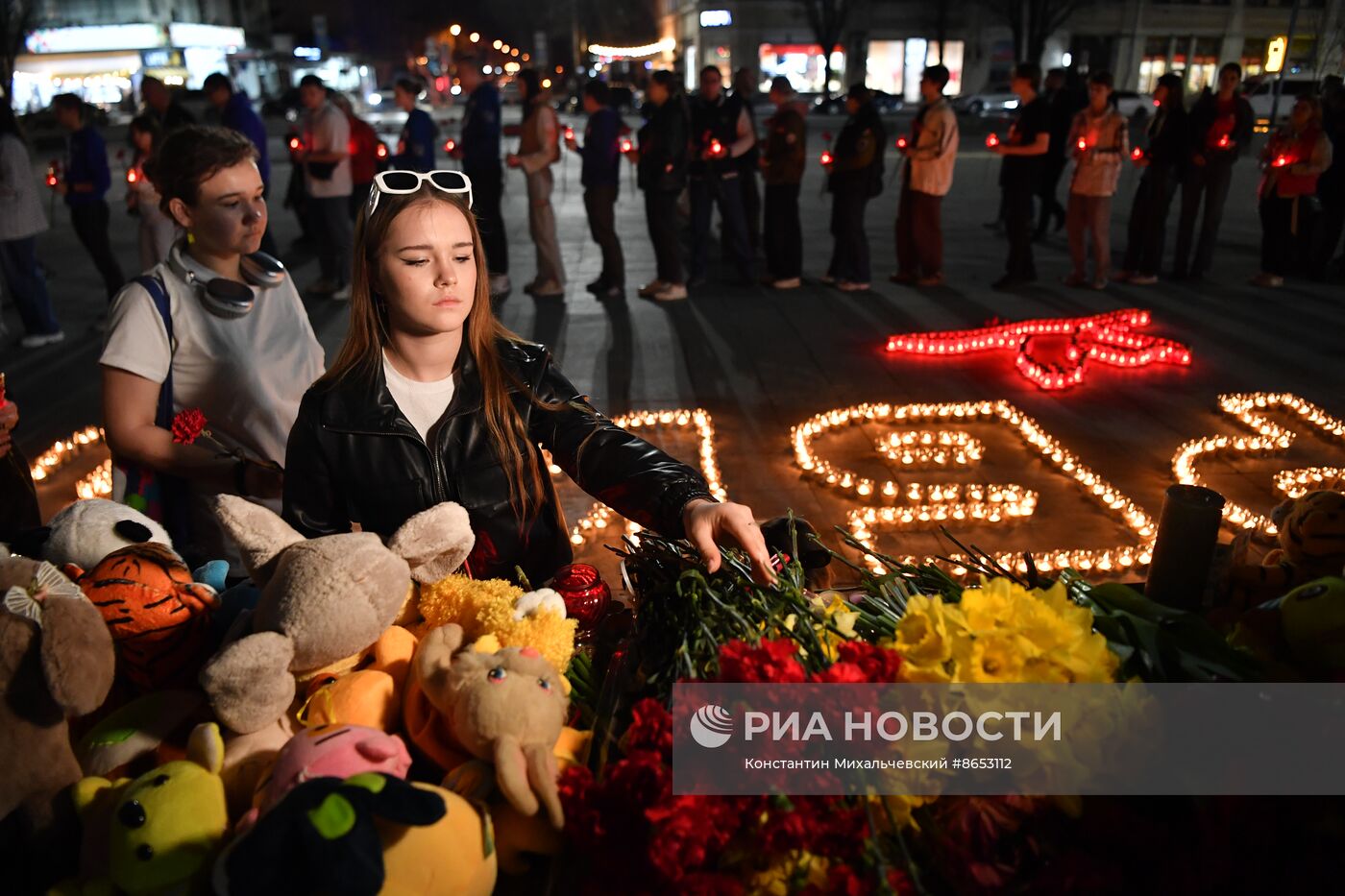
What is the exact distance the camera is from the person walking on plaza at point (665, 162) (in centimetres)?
751

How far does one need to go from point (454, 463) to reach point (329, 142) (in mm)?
6885

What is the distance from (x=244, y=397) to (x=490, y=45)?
8508 cm

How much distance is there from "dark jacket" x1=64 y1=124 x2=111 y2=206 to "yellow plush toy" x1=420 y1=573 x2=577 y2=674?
7192 millimetres

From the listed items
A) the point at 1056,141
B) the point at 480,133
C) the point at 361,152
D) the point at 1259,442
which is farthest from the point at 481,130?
the point at 1259,442

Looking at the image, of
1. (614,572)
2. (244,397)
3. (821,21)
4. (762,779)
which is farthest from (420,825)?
(821,21)

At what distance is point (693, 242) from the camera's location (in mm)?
8484

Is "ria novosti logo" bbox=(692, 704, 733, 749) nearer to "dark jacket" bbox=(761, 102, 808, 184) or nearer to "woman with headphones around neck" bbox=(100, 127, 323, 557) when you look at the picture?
"woman with headphones around neck" bbox=(100, 127, 323, 557)

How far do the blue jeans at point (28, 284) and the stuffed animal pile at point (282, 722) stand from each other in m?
6.64

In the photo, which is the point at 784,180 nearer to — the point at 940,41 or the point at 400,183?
the point at 400,183

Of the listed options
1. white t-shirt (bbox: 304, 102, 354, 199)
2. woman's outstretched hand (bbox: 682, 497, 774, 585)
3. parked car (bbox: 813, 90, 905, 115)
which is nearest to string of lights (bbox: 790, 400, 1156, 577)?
woman's outstretched hand (bbox: 682, 497, 774, 585)

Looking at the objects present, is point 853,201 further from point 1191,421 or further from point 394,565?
point 394,565

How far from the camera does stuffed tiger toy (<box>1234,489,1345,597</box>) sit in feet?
5.32

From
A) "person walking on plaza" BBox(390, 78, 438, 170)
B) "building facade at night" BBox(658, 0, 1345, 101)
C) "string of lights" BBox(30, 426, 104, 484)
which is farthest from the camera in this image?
"building facade at night" BBox(658, 0, 1345, 101)

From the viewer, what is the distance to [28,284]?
267 inches
